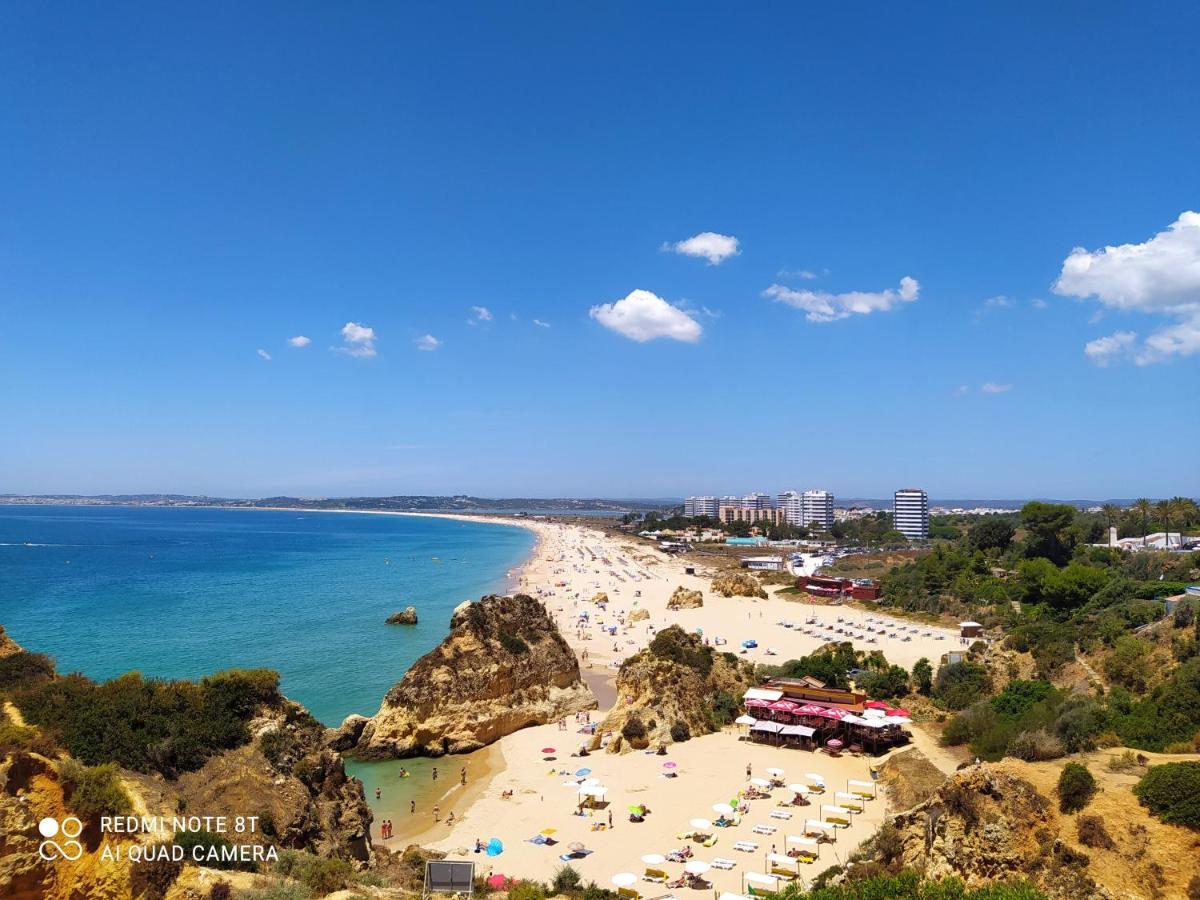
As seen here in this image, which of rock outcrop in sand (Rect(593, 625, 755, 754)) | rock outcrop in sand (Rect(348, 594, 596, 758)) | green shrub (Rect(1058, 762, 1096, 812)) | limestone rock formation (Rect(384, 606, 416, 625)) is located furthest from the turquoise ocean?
green shrub (Rect(1058, 762, 1096, 812))

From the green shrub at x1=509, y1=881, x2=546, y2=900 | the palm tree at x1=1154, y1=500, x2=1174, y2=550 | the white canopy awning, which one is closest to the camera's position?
the green shrub at x1=509, y1=881, x2=546, y2=900

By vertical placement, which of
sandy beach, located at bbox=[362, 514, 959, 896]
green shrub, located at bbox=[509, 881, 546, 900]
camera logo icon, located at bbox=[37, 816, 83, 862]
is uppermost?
camera logo icon, located at bbox=[37, 816, 83, 862]

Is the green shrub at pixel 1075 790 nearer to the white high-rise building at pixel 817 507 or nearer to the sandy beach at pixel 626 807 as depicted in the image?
the sandy beach at pixel 626 807

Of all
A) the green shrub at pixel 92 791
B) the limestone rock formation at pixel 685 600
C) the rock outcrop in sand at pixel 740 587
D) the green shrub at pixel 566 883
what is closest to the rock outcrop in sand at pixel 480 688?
the green shrub at pixel 566 883

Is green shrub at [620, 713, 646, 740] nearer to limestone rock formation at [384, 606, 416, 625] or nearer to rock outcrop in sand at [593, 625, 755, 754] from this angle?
rock outcrop in sand at [593, 625, 755, 754]

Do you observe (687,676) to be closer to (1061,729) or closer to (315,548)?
(1061,729)
